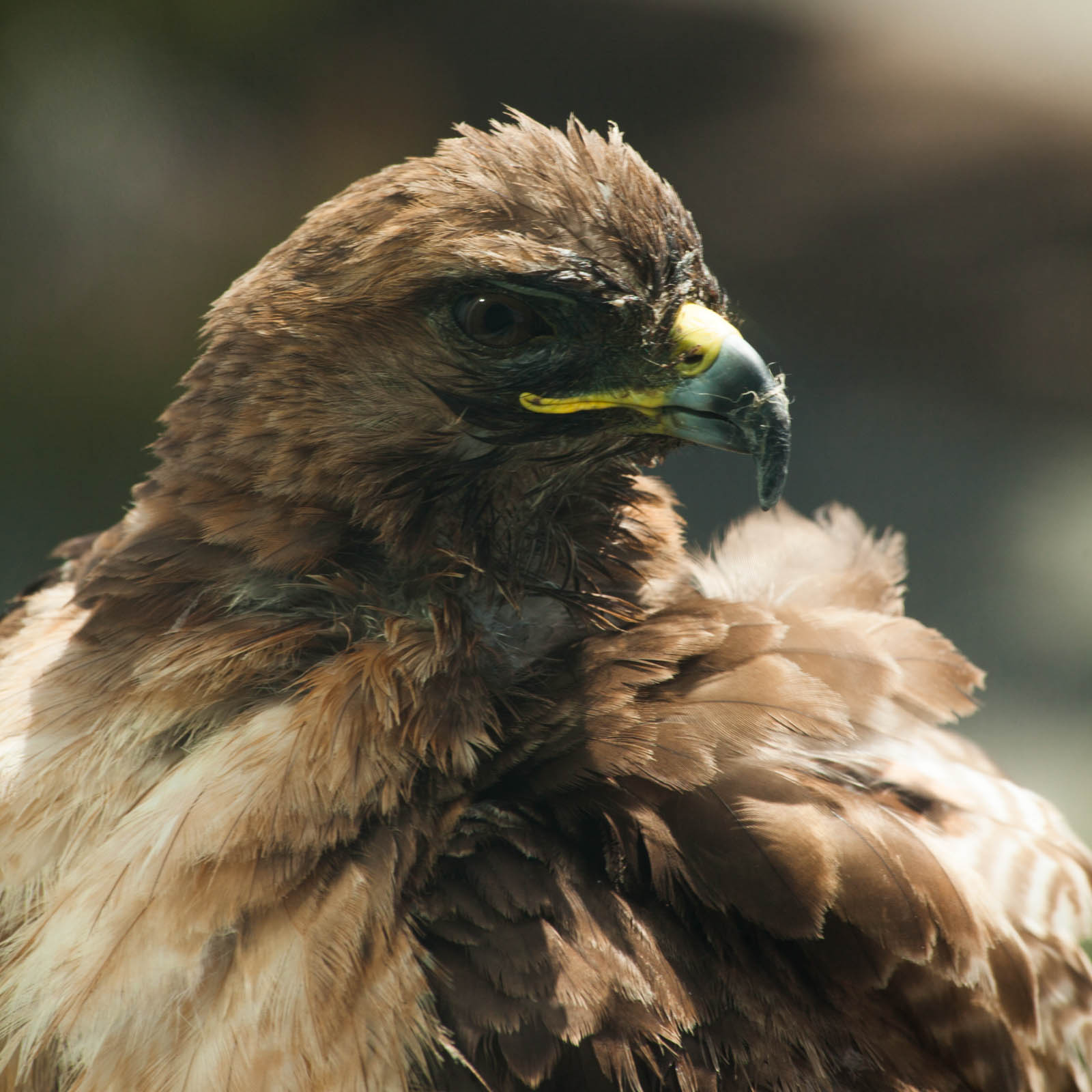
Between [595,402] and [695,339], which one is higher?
[695,339]

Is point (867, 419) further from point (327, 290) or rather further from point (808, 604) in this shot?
point (327, 290)

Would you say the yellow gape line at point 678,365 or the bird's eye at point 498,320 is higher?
the bird's eye at point 498,320

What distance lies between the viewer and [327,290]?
8.30ft

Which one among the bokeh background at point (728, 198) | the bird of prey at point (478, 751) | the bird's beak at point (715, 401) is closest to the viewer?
the bird of prey at point (478, 751)

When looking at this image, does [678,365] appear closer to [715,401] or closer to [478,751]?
[715,401]

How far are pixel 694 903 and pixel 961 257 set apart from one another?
20.6 feet

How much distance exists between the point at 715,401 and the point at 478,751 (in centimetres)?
84

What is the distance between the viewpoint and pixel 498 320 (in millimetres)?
2475

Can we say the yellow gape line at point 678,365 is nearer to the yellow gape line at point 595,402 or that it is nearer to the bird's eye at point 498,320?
the yellow gape line at point 595,402

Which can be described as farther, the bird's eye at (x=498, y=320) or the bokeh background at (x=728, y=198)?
the bokeh background at (x=728, y=198)

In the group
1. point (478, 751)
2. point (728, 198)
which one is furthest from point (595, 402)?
point (728, 198)

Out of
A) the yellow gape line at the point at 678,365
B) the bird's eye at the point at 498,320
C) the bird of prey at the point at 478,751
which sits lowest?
the bird of prey at the point at 478,751

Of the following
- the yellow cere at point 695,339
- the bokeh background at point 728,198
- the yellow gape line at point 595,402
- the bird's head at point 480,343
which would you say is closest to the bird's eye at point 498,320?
the bird's head at point 480,343

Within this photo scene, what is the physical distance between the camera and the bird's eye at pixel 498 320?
2.46 metres
